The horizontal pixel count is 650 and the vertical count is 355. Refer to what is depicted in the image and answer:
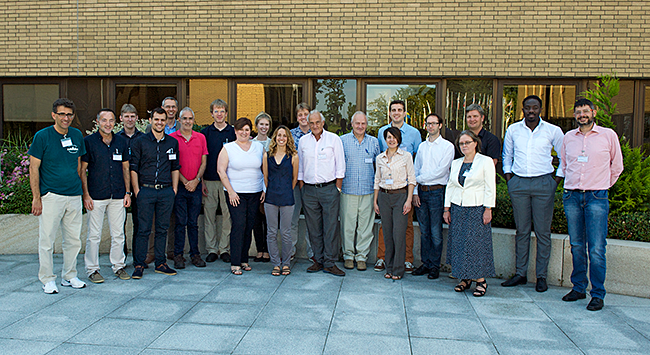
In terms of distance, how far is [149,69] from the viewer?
906 cm

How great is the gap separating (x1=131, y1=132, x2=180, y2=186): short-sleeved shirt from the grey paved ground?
1.23 metres

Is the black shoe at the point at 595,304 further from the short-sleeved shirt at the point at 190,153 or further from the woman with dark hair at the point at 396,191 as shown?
the short-sleeved shirt at the point at 190,153

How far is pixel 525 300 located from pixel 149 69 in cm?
778

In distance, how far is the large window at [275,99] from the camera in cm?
907

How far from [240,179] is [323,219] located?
1212mm

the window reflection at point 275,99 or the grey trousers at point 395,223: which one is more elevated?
the window reflection at point 275,99

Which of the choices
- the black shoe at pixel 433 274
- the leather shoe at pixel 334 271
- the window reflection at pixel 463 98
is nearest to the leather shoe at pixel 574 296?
the black shoe at pixel 433 274

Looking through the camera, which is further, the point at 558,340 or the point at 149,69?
the point at 149,69

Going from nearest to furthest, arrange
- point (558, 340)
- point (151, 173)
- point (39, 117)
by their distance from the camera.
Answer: point (558, 340), point (151, 173), point (39, 117)

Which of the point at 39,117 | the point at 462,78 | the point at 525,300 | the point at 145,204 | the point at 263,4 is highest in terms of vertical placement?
the point at 263,4

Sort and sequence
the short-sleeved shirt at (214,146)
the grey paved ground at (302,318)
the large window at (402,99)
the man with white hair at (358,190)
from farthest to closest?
the large window at (402,99)
the short-sleeved shirt at (214,146)
the man with white hair at (358,190)
the grey paved ground at (302,318)

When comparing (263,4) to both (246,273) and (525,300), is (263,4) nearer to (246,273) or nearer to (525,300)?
(246,273)

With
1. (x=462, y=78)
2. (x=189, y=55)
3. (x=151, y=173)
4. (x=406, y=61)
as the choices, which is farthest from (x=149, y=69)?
(x=462, y=78)

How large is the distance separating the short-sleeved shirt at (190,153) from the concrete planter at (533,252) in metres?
1.16
